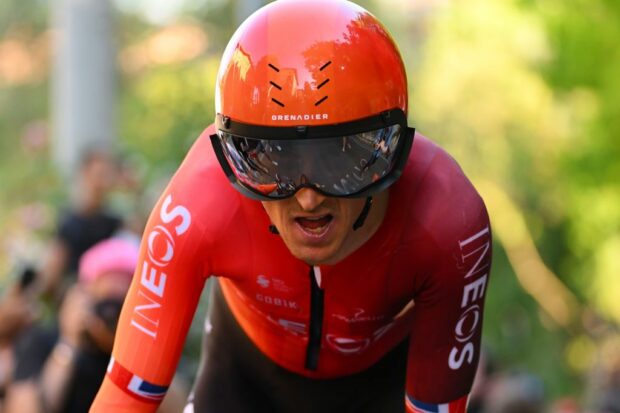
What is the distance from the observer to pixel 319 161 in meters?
4.05

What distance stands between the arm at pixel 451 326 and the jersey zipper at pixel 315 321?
317mm

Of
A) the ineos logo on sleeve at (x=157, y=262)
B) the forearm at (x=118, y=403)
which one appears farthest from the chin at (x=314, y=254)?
the forearm at (x=118, y=403)

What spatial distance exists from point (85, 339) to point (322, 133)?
11.2 feet

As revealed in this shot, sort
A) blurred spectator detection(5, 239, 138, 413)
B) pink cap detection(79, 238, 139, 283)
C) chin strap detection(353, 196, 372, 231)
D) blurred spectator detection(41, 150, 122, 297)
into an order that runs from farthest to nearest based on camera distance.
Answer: blurred spectator detection(41, 150, 122, 297), pink cap detection(79, 238, 139, 283), blurred spectator detection(5, 239, 138, 413), chin strap detection(353, 196, 372, 231)

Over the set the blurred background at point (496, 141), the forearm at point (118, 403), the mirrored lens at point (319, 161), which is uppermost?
the mirrored lens at point (319, 161)

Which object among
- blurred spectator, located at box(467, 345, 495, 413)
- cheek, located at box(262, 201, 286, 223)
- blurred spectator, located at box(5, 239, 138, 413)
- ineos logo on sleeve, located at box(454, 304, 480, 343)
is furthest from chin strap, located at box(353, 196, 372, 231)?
blurred spectator, located at box(467, 345, 495, 413)

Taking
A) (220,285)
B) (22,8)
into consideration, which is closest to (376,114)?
(220,285)

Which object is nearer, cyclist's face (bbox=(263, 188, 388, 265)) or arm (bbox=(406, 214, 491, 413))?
cyclist's face (bbox=(263, 188, 388, 265))

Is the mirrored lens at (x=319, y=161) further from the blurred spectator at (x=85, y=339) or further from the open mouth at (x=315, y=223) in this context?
the blurred spectator at (x=85, y=339)

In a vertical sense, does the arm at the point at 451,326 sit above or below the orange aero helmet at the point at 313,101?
below

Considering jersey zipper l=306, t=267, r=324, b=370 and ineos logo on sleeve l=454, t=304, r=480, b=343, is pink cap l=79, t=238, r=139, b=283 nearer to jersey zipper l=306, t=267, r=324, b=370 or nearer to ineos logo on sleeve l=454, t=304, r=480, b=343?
jersey zipper l=306, t=267, r=324, b=370

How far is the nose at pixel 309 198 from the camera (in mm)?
4074

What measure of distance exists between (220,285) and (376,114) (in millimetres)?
1210

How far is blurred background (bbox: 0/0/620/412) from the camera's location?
13469 mm
